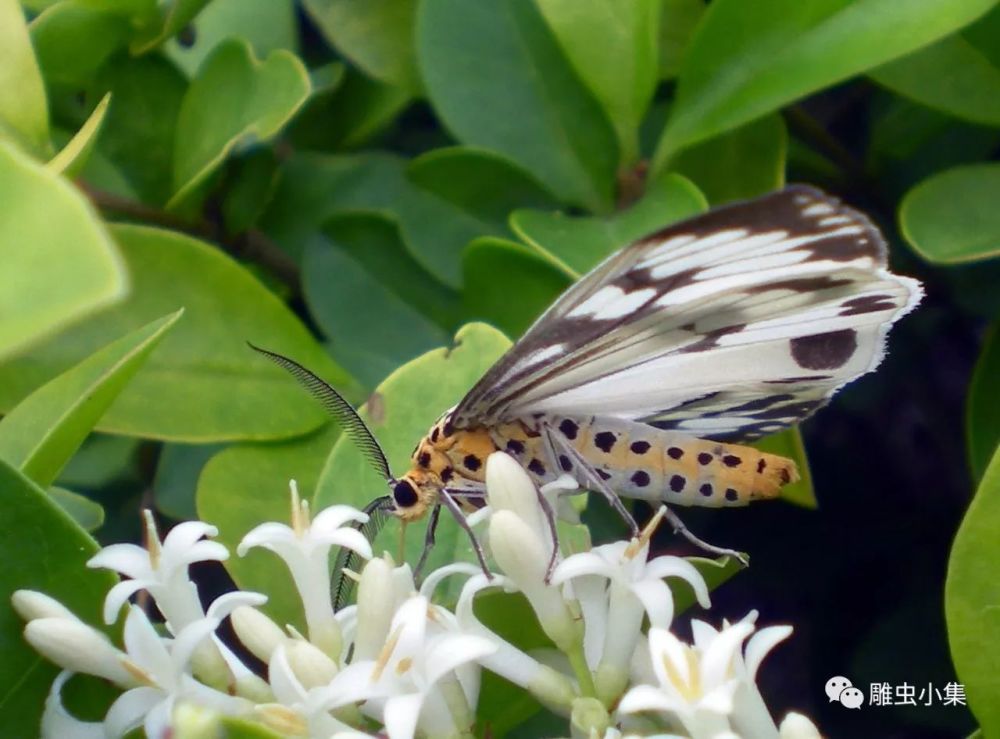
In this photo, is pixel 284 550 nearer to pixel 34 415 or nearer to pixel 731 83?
pixel 34 415

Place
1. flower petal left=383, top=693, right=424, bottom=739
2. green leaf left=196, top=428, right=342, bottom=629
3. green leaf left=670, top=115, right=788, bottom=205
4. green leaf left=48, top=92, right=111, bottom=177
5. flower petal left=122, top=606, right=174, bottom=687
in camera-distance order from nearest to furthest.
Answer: flower petal left=383, top=693, right=424, bottom=739
flower petal left=122, top=606, right=174, bottom=687
green leaf left=48, top=92, right=111, bottom=177
green leaf left=196, top=428, right=342, bottom=629
green leaf left=670, top=115, right=788, bottom=205

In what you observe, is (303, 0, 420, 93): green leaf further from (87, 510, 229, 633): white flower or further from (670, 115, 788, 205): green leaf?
(87, 510, 229, 633): white flower

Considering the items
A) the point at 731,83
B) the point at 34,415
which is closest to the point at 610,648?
the point at 34,415

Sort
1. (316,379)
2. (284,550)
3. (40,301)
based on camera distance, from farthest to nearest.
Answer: (316,379) < (284,550) < (40,301)

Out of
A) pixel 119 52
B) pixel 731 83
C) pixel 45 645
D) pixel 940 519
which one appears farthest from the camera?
pixel 940 519

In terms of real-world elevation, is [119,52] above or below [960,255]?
above

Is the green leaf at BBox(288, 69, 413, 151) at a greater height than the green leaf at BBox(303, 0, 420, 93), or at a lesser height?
lesser

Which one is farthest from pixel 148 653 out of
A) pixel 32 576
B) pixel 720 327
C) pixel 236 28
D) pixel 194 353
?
pixel 236 28

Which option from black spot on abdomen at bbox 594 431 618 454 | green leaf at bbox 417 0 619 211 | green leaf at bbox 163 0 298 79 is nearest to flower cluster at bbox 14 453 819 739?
black spot on abdomen at bbox 594 431 618 454
